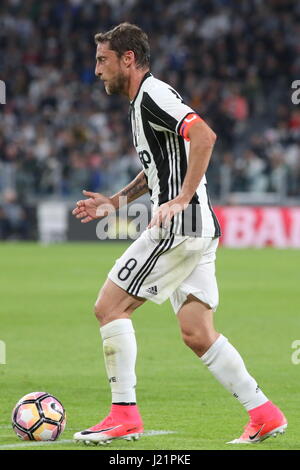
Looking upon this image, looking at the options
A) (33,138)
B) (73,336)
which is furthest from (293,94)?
(73,336)

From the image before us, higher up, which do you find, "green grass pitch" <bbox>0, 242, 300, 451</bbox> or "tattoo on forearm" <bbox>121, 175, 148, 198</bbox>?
"tattoo on forearm" <bbox>121, 175, 148, 198</bbox>

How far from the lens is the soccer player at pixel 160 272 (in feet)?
20.7

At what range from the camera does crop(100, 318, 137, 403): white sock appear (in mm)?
6324

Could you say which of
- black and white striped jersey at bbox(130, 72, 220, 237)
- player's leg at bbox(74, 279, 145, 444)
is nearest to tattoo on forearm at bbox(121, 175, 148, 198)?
black and white striped jersey at bbox(130, 72, 220, 237)

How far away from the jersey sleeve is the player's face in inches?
7.7

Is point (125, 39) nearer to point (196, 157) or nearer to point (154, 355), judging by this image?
point (196, 157)

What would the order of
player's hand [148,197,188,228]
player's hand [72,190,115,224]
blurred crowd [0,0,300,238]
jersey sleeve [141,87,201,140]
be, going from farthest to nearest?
blurred crowd [0,0,300,238], player's hand [72,190,115,224], jersey sleeve [141,87,201,140], player's hand [148,197,188,228]

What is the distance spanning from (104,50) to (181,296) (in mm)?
1524

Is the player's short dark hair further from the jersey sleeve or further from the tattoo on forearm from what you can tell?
the tattoo on forearm

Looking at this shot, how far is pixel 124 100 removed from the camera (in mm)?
30266

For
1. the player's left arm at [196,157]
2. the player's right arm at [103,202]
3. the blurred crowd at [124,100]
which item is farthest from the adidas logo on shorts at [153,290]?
the blurred crowd at [124,100]

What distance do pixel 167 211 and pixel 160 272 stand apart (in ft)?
1.48

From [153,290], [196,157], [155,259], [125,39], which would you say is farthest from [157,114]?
[153,290]

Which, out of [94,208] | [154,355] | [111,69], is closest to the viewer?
[111,69]
